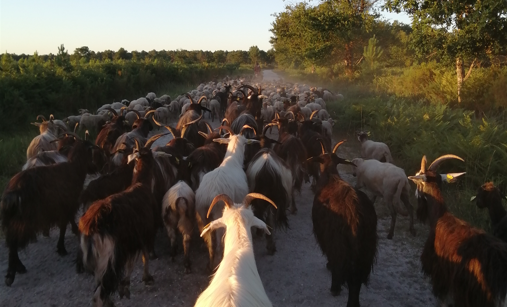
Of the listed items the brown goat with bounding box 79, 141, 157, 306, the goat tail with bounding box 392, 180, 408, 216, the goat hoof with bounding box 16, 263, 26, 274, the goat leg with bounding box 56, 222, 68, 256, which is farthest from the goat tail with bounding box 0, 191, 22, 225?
the goat tail with bounding box 392, 180, 408, 216

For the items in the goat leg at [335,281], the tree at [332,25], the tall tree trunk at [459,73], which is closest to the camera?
the goat leg at [335,281]

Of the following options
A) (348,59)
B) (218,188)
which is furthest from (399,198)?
(348,59)

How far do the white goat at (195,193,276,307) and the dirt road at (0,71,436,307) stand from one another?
5.28 feet

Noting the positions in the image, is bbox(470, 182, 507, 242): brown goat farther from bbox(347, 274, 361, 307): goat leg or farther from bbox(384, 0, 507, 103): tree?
bbox(384, 0, 507, 103): tree

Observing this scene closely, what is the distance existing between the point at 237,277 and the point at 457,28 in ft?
39.4

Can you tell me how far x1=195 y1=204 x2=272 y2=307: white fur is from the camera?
2.13 meters

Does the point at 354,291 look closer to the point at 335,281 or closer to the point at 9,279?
the point at 335,281

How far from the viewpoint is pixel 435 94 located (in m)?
13.5

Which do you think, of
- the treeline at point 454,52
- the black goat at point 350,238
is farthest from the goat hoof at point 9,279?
the treeline at point 454,52

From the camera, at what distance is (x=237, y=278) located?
2.33m

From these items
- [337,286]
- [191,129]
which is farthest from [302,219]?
[191,129]

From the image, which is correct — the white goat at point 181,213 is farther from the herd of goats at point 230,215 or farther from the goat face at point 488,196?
the goat face at point 488,196

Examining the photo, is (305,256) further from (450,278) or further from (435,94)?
(435,94)

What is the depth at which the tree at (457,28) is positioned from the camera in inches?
409
